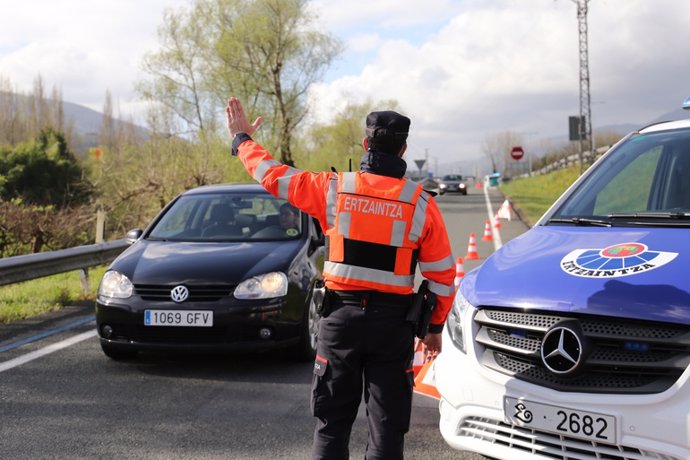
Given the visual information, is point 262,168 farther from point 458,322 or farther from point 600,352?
point 600,352

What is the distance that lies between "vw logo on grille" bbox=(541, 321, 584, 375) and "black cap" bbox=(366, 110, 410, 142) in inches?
41.4

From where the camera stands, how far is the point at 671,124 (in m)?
5.00

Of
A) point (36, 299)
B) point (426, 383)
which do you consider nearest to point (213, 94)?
point (36, 299)

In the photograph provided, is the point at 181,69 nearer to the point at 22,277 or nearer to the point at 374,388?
the point at 22,277

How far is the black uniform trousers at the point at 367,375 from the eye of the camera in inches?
134

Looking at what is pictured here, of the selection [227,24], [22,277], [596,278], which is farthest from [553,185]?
[596,278]

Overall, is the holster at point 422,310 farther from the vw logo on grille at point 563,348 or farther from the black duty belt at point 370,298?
the vw logo on grille at point 563,348

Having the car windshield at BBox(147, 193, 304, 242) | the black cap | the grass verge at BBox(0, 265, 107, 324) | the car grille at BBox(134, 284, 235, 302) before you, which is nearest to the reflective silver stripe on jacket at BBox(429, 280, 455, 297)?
the black cap

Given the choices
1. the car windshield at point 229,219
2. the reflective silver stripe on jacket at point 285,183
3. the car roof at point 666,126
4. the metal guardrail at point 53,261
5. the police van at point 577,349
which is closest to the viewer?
the police van at point 577,349

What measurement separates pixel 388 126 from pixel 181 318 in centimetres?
320

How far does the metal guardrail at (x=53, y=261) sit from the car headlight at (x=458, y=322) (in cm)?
583

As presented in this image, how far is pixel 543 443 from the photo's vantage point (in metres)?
3.41

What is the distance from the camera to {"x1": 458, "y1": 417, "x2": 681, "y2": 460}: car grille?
3180mm

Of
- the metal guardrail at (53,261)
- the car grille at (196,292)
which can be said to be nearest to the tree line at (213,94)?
the metal guardrail at (53,261)
